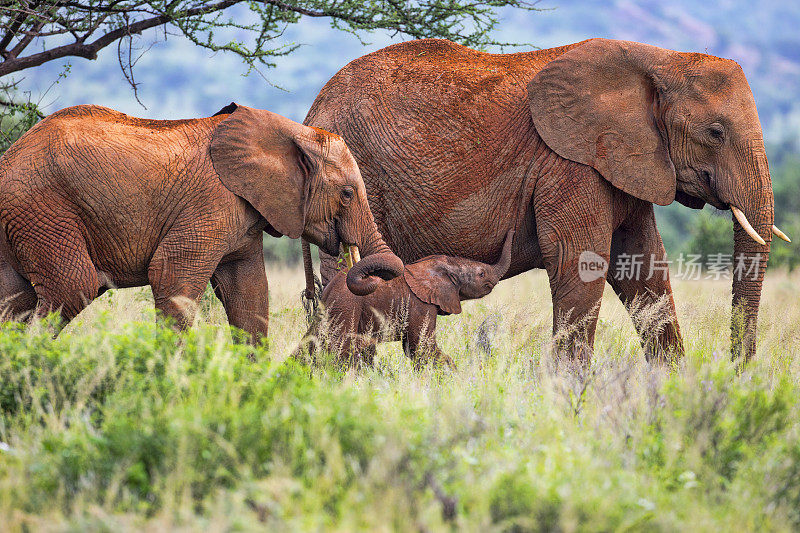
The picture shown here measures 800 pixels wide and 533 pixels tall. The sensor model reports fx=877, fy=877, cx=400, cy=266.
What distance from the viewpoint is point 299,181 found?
255 inches

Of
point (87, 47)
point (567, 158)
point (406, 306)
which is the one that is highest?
point (87, 47)

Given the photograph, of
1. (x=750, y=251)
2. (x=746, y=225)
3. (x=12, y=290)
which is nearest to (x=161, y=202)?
(x=12, y=290)

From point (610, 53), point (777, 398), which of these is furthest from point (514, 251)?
point (777, 398)

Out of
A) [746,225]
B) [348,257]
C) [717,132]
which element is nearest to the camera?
[348,257]

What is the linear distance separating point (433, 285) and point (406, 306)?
1.20 feet

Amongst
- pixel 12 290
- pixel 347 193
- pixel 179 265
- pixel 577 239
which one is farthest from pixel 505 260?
pixel 12 290

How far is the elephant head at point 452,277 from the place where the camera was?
7199 mm

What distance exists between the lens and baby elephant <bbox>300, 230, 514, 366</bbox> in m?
6.92

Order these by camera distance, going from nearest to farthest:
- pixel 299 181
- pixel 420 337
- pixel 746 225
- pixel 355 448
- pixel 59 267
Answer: pixel 355 448
pixel 59 267
pixel 299 181
pixel 746 225
pixel 420 337

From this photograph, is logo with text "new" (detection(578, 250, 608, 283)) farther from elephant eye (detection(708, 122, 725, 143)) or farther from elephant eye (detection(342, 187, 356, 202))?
elephant eye (detection(342, 187, 356, 202))

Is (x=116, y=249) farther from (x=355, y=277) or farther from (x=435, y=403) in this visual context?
(x=435, y=403)

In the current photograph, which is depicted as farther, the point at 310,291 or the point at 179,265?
the point at 310,291

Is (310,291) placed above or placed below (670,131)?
below

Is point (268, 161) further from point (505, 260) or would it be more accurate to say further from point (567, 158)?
point (567, 158)
